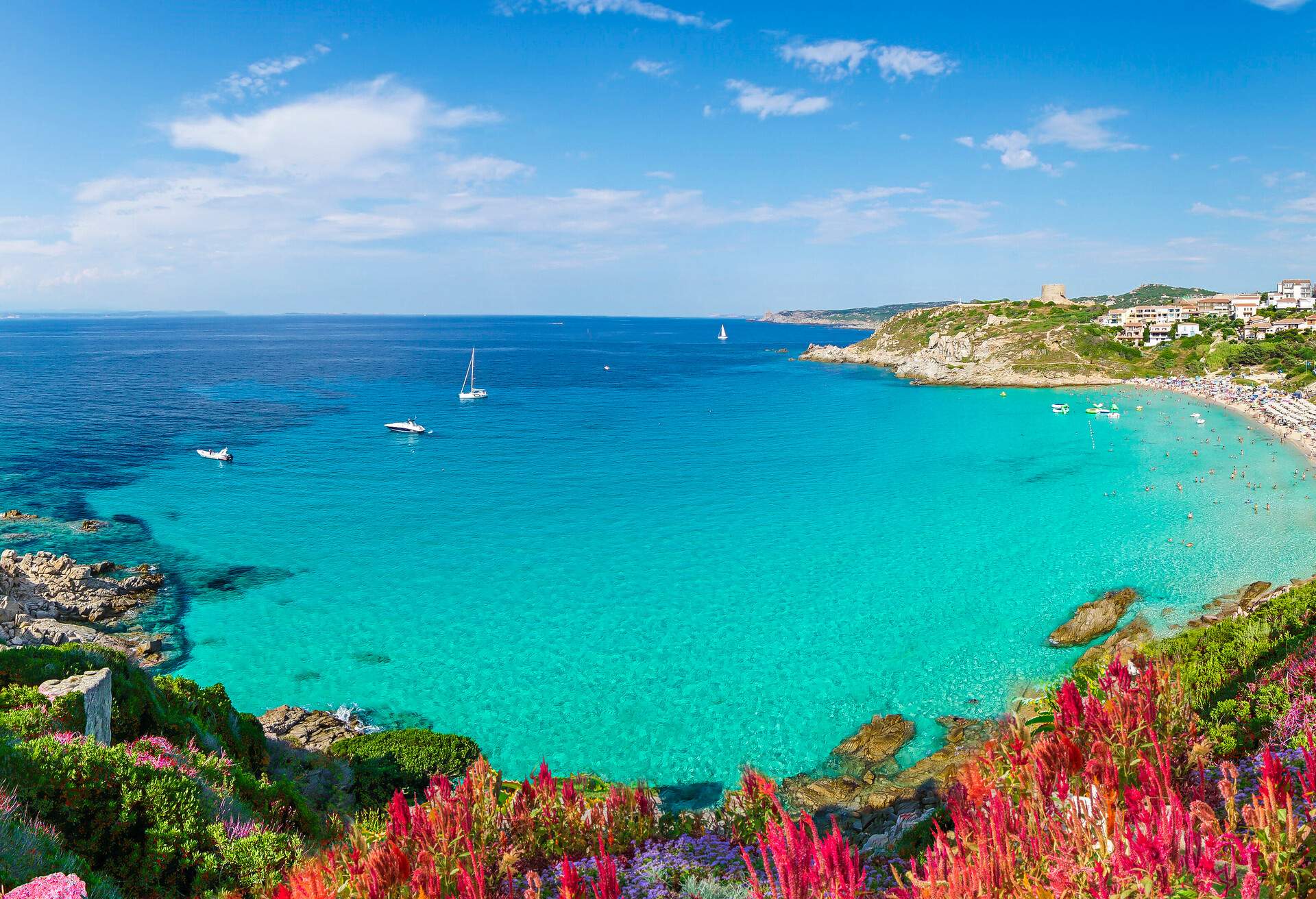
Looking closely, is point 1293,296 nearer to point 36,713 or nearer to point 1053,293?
point 1053,293

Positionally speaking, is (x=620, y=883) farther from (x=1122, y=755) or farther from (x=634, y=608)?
(x=634, y=608)

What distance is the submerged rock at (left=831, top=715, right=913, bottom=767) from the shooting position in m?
17.9

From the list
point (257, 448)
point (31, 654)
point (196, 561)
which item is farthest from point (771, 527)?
point (257, 448)

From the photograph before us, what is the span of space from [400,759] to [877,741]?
12022mm

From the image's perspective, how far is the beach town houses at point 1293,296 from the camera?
128 meters

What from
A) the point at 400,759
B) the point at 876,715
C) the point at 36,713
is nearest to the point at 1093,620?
the point at 876,715

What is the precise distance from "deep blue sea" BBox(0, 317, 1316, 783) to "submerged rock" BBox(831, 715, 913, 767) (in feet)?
1.45

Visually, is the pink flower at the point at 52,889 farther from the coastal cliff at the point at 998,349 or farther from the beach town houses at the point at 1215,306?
the beach town houses at the point at 1215,306

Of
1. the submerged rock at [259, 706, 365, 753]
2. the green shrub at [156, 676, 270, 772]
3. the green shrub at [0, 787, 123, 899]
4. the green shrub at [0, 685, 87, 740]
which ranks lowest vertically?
the submerged rock at [259, 706, 365, 753]

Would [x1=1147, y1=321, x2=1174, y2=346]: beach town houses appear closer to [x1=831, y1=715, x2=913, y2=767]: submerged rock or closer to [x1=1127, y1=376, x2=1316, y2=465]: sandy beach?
[x1=1127, y1=376, x2=1316, y2=465]: sandy beach

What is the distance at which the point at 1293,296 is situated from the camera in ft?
454

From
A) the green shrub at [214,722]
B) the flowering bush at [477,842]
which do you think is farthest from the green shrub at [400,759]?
the flowering bush at [477,842]

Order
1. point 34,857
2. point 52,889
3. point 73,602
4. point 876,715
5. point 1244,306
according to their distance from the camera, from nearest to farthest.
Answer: point 52,889
point 34,857
point 876,715
point 73,602
point 1244,306

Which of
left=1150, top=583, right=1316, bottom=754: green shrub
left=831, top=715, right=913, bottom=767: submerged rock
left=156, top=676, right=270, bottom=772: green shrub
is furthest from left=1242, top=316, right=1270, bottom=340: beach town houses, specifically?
left=156, top=676, right=270, bottom=772: green shrub
